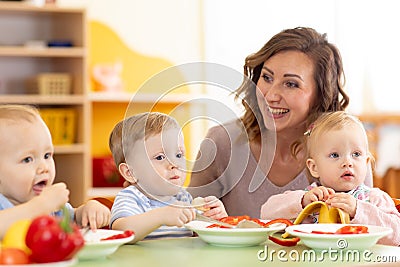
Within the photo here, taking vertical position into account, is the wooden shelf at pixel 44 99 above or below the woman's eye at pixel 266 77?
below

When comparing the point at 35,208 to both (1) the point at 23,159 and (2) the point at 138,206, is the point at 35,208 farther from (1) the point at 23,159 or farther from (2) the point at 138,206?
(2) the point at 138,206

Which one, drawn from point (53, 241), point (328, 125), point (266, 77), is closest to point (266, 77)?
point (266, 77)

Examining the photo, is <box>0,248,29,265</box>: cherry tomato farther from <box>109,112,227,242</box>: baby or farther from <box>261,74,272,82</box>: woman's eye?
<box>261,74,272,82</box>: woman's eye

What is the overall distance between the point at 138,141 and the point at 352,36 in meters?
4.06

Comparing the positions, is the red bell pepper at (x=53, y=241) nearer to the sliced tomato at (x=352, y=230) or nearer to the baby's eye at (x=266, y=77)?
the sliced tomato at (x=352, y=230)

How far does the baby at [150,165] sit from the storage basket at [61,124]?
3.02 metres

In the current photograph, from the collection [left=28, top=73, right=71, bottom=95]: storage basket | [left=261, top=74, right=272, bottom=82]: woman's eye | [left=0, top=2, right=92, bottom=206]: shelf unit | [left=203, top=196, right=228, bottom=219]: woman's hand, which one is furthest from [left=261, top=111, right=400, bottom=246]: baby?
[left=28, top=73, right=71, bottom=95]: storage basket

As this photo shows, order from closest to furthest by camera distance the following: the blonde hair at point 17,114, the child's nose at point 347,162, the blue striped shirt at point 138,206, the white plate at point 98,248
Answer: the white plate at point 98,248 → the blonde hair at point 17,114 → the blue striped shirt at point 138,206 → the child's nose at point 347,162

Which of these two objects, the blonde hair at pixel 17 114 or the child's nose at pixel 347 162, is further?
the child's nose at pixel 347 162

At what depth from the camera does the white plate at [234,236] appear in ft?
5.24

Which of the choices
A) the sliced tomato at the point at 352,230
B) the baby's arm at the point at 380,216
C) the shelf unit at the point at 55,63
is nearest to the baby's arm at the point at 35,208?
the sliced tomato at the point at 352,230

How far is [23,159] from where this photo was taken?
1.60 m

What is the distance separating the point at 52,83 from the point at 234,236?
11.2 feet

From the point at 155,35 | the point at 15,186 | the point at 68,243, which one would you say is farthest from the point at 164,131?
the point at 155,35
